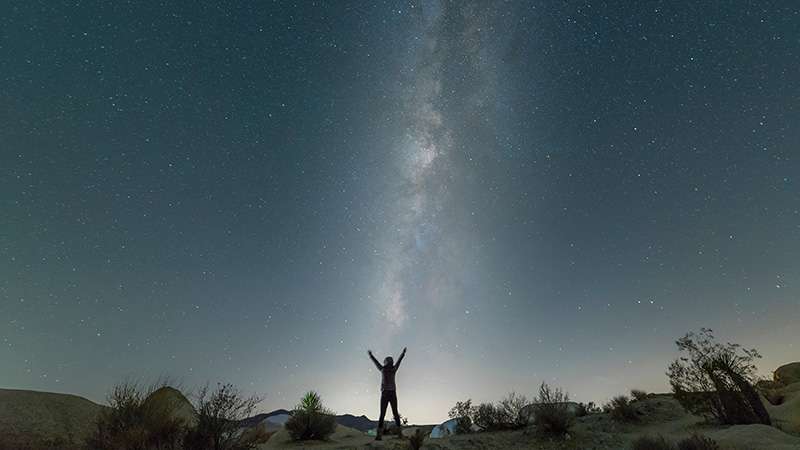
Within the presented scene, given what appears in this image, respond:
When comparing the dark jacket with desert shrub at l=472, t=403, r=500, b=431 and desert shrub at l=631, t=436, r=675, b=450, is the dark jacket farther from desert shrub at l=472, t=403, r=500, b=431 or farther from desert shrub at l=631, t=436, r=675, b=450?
desert shrub at l=631, t=436, r=675, b=450

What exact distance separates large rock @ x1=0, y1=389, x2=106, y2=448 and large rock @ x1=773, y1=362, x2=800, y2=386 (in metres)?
34.2

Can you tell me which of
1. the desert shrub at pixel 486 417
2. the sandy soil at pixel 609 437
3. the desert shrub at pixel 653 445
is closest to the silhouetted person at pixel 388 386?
the sandy soil at pixel 609 437

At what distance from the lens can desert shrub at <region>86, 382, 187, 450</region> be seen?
26.5 ft

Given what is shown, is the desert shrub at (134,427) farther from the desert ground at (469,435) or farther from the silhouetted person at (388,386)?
the silhouetted person at (388,386)

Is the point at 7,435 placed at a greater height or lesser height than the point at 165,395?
lesser

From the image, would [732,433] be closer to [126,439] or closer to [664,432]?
[664,432]

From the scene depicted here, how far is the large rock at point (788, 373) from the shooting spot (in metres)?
23.7

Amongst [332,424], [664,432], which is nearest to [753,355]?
[664,432]

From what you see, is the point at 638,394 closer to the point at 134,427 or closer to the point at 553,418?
the point at 553,418

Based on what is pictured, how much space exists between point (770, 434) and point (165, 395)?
17.2 meters

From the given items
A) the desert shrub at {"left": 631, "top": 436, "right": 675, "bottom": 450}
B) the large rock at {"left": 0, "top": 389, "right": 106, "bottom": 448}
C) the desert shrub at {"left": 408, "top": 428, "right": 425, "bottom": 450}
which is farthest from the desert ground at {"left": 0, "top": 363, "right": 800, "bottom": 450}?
the desert shrub at {"left": 631, "top": 436, "right": 675, "bottom": 450}

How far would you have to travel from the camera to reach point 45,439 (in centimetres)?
1177

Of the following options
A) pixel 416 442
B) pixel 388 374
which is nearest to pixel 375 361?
pixel 388 374

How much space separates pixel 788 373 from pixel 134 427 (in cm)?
3386
